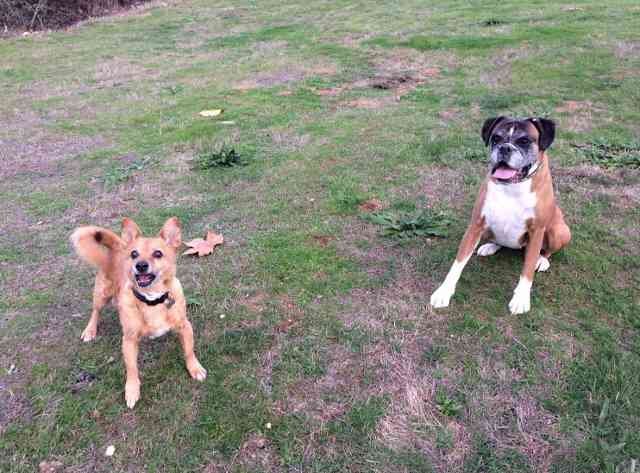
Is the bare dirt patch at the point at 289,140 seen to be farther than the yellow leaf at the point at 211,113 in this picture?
No

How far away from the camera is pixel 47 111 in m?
8.64

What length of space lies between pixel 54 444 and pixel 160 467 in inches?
24.8

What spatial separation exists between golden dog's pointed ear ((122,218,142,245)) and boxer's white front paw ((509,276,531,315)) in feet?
8.35

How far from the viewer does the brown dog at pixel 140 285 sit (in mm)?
2848

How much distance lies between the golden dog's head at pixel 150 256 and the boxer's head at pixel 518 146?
83.5 inches

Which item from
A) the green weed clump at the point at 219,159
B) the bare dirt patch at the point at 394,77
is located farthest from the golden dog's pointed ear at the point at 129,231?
the bare dirt patch at the point at 394,77

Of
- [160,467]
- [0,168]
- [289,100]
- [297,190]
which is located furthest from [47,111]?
[160,467]

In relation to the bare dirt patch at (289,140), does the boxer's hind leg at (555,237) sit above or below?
above

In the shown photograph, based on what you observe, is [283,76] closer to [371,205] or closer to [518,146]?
[371,205]

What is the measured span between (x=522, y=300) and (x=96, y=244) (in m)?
2.86

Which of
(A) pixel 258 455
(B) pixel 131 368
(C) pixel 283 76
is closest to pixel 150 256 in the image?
(B) pixel 131 368

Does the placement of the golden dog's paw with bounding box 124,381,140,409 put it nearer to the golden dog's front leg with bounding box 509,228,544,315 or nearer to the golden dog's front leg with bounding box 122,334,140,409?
the golden dog's front leg with bounding box 122,334,140,409

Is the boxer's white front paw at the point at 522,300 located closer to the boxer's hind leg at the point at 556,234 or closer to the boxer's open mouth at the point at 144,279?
the boxer's hind leg at the point at 556,234

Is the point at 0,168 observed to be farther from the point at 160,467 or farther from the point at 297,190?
the point at 160,467
